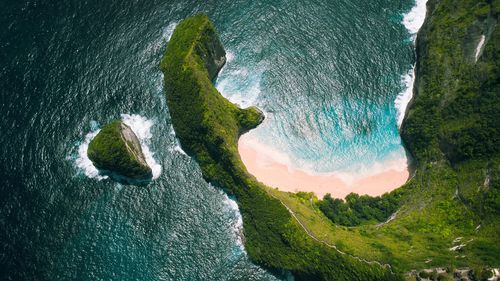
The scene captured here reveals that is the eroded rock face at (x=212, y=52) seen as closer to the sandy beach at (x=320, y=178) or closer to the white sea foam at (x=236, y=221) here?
the sandy beach at (x=320, y=178)

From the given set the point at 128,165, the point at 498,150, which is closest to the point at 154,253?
the point at 128,165

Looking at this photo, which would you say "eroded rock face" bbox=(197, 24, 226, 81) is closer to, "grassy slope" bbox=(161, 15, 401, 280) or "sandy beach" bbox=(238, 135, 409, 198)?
"grassy slope" bbox=(161, 15, 401, 280)

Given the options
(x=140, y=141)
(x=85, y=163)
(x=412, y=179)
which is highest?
(x=140, y=141)

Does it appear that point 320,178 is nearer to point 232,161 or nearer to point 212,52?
point 232,161

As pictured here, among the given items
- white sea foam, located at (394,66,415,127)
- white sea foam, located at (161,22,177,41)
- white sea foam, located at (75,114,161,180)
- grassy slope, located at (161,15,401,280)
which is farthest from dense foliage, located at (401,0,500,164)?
white sea foam, located at (161,22,177,41)

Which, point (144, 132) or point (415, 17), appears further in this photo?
point (415, 17)

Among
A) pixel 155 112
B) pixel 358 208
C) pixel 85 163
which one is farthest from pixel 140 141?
pixel 358 208
